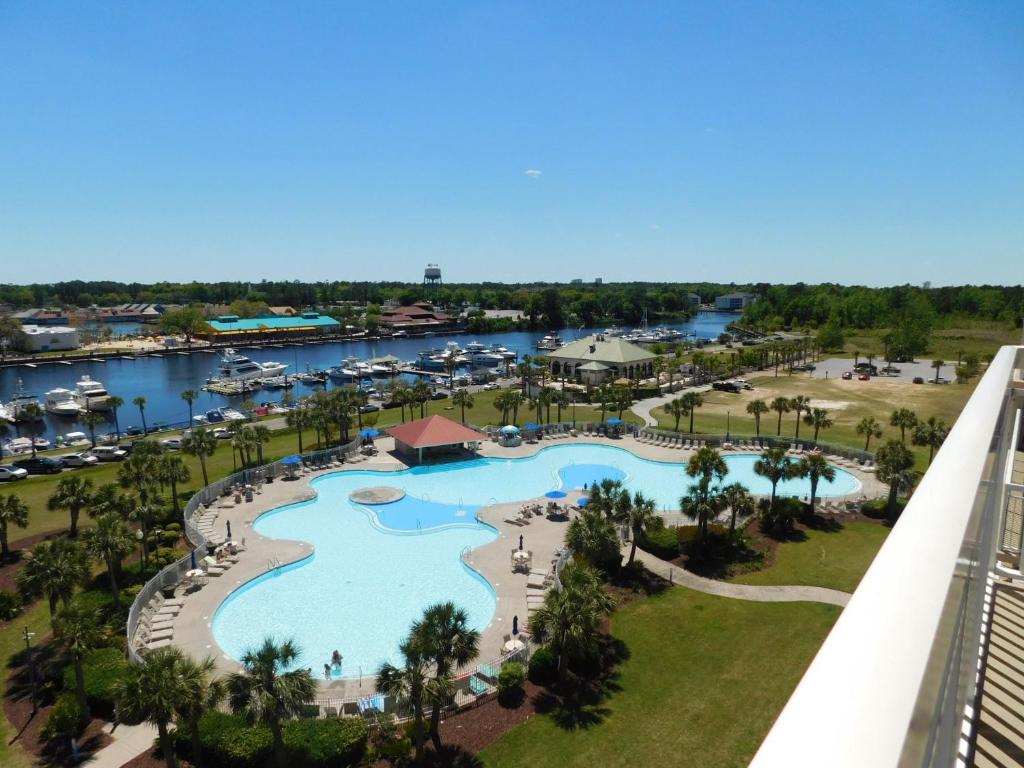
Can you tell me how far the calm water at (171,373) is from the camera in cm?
8867

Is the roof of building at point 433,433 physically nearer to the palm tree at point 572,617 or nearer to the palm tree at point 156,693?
the palm tree at point 572,617

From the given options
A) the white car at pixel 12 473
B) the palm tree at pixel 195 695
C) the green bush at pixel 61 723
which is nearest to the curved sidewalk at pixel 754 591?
the palm tree at pixel 195 695

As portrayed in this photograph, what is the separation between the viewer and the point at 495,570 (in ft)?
117

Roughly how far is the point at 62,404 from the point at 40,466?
116ft

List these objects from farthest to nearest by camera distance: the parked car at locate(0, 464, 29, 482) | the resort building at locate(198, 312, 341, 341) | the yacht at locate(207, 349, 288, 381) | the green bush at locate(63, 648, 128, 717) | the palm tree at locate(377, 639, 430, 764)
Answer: the resort building at locate(198, 312, 341, 341) → the yacht at locate(207, 349, 288, 381) → the parked car at locate(0, 464, 29, 482) → the green bush at locate(63, 648, 128, 717) → the palm tree at locate(377, 639, 430, 764)

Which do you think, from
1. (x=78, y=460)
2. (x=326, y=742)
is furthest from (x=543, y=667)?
(x=78, y=460)

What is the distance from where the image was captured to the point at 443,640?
845 inches

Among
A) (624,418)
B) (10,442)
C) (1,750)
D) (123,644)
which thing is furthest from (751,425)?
(10,442)

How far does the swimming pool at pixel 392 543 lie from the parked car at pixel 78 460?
22546 mm

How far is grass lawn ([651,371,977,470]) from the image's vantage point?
64312 mm

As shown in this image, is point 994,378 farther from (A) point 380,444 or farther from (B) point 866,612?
(A) point 380,444

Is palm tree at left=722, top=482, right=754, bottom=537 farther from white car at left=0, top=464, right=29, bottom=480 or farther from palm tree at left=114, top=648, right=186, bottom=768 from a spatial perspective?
white car at left=0, top=464, right=29, bottom=480

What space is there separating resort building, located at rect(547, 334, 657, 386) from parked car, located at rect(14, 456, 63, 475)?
57817 mm

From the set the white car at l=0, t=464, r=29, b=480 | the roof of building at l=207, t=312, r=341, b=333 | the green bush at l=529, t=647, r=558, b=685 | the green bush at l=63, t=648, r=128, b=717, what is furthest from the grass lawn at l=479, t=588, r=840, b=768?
the roof of building at l=207, t=312, r=341, b=333
